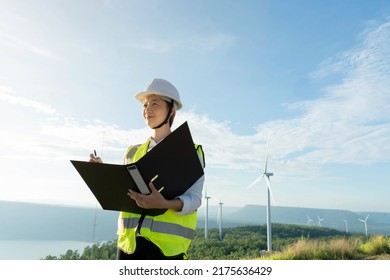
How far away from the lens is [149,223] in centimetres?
267

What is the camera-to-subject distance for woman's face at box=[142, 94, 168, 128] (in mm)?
2979

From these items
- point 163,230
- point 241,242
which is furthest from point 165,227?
point 241,242

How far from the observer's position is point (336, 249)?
488 inches

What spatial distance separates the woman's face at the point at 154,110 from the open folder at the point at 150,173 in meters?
0.58

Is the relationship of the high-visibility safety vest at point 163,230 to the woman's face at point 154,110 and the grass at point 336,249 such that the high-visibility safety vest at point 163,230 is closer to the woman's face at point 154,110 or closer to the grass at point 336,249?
the woman's face at point 154,110

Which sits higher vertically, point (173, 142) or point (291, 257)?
point (173, 142)

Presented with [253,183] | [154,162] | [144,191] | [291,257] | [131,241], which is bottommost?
[291,257]

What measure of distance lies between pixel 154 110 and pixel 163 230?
0.97 m

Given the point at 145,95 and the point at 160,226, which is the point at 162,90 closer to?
the point at 145,95

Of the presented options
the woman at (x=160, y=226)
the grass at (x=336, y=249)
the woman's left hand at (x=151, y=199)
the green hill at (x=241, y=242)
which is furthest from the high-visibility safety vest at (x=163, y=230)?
the green hill at (x=241, y=242)
